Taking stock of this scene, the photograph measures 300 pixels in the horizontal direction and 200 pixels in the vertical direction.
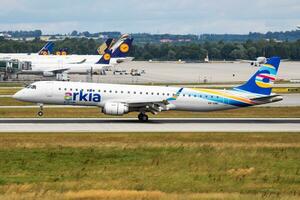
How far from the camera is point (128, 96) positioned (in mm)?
56938

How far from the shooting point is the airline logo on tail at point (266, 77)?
57688mm

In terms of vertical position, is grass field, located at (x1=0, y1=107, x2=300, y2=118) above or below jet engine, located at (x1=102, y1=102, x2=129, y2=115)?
below

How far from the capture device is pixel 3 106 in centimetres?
7244

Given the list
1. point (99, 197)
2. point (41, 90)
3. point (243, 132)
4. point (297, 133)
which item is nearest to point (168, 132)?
point (243, 132)

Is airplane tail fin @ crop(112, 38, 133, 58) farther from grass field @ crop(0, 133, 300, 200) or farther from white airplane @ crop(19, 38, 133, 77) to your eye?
grass field @ crop(0, 133, 300, 200)

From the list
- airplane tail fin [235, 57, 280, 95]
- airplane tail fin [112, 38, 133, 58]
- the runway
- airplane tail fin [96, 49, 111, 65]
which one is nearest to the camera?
the runway

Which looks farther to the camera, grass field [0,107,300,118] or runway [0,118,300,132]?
grass field [0,107,300,118]

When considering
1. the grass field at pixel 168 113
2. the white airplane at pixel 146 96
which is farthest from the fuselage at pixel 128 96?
the grass field at pixel 168 113

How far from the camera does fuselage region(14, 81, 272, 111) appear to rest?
56.3 metres

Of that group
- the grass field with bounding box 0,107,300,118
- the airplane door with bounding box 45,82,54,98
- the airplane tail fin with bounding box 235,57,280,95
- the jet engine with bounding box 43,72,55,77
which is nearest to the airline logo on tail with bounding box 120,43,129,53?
the jet engine with bounding box 43,72,55,77

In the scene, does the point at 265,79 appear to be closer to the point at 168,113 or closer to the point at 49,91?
the point at 168,113

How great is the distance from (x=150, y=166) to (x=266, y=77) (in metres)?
24.0

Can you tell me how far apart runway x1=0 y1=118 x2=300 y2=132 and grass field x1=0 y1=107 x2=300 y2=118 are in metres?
3.32

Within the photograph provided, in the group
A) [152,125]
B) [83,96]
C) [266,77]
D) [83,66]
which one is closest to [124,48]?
[83,66]
